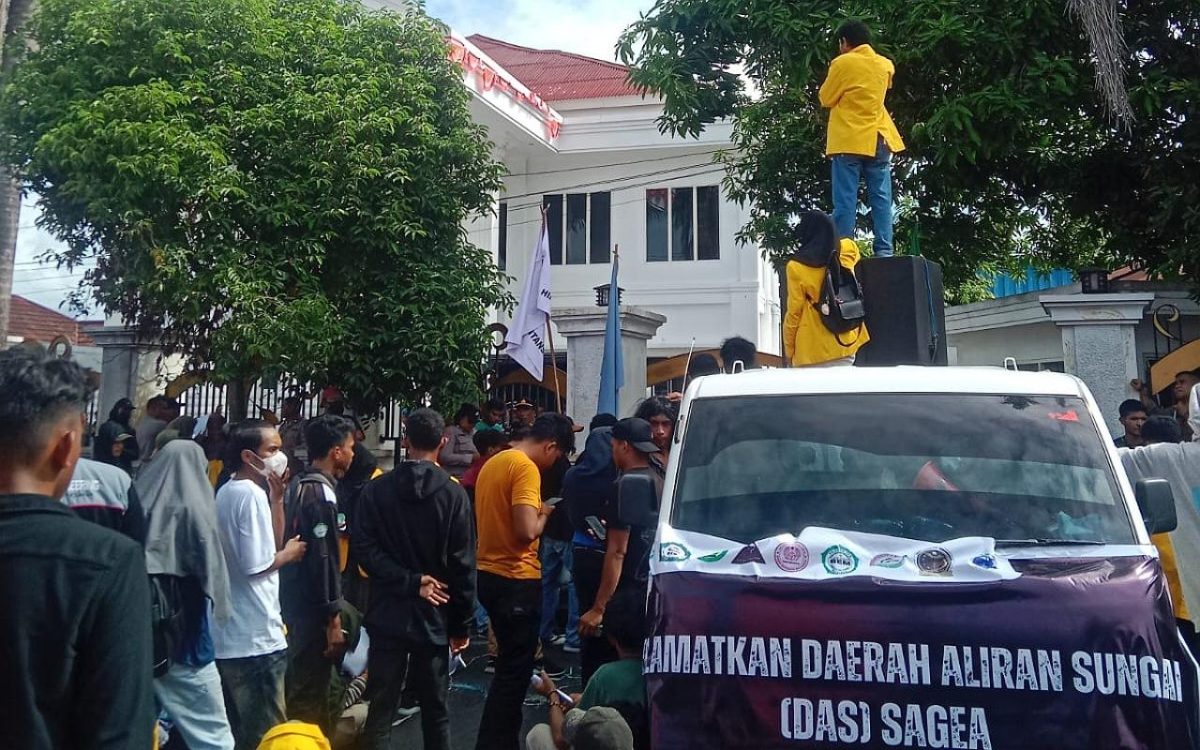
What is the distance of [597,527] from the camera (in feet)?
17.3

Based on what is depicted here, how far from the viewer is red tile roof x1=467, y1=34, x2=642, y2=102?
21.5 metres

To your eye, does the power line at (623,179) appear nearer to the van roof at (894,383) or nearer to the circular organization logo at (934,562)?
the van roof at (894,383)

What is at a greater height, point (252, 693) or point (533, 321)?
point (533, 321)

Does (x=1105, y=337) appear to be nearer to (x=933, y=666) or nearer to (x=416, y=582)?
(x=416, y=582)

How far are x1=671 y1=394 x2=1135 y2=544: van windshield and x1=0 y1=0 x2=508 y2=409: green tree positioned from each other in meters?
6.68

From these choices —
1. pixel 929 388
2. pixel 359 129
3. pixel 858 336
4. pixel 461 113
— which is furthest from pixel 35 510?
pixel 461 113

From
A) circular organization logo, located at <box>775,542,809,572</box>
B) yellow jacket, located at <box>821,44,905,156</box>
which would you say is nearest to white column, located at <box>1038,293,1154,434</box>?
yellow jacket, located at <box>821,44,905,156</box>

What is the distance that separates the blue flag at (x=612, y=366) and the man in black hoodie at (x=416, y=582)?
5.25 m

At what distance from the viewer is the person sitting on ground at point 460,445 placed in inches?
372

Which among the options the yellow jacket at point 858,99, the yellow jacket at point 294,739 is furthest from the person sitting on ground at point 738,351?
the yellow jacket at point 294,739

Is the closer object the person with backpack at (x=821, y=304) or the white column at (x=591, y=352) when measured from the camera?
the person with backpack at (x=821, y=304)

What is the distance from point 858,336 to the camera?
542 centimetres

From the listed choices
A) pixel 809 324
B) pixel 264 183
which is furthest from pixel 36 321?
pixel 809 324

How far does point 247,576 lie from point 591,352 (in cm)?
737
